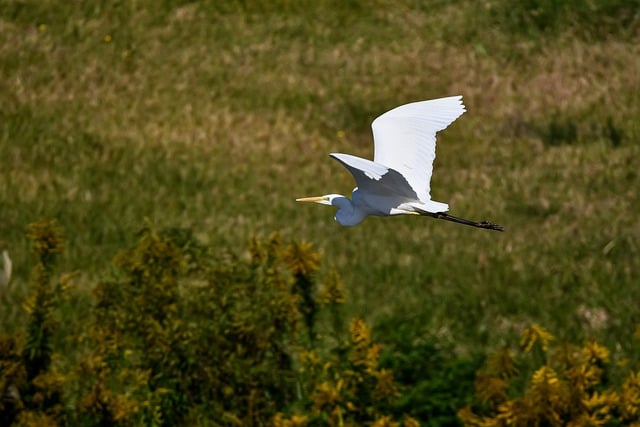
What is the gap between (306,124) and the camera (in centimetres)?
1930

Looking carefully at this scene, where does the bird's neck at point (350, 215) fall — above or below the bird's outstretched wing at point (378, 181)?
below

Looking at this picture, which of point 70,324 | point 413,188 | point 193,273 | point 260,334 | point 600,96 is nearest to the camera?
point 413,188

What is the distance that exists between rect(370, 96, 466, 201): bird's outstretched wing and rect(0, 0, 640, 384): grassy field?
429 centimetres

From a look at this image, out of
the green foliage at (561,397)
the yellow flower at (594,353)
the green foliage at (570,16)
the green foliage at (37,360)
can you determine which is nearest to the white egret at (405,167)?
the green foliage at (561,397)

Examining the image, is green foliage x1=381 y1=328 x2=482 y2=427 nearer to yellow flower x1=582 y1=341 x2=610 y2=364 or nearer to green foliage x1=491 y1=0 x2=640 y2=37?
yellow flower x1=582 y1=341 x2=610 y2=364

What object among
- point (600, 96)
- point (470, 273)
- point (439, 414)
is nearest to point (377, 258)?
point (470, 273)

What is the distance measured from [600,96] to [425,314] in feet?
22.9

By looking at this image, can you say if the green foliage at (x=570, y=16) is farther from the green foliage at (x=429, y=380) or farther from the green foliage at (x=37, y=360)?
the green foliage at (x=37, y=360)

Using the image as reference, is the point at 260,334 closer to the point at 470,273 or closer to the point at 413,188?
the point at 413,188

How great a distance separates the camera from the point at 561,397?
969 cm

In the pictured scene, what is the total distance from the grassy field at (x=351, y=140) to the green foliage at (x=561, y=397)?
2878 mm

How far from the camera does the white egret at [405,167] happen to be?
7.91 metres

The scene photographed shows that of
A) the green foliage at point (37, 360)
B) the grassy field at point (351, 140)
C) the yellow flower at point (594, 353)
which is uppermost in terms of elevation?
the yellow flower at point (594, 353)

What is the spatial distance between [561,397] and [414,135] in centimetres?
199
